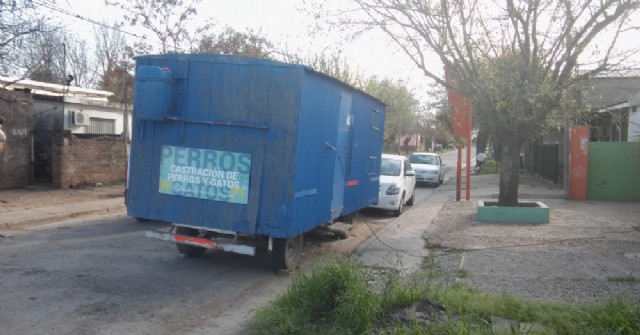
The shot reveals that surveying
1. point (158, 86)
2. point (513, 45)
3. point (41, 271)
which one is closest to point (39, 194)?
point (41, 271)

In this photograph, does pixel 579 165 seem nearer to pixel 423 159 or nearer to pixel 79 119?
pixel 423 159

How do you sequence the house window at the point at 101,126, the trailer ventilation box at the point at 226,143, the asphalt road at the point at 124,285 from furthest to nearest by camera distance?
the house window at the point at 101,126
the trailer ventilation box at the point at 226,143
the asphalt road at the point at 124,285

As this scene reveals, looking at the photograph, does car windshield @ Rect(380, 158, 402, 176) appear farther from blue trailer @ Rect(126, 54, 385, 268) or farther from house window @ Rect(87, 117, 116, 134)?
house window @ Rect(87, 117, 116, 134)

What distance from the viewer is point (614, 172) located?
19312 mm

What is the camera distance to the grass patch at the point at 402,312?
520cm

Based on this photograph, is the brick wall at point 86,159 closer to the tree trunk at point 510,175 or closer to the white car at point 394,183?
the white car at point 394,183

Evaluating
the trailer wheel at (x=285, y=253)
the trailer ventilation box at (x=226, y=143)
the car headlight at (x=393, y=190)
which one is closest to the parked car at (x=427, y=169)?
the car headlight at (x=393, y=190)

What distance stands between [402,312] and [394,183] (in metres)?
10.1

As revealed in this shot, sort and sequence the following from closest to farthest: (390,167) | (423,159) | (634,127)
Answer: (390,167) → (634,127) → (423,159)

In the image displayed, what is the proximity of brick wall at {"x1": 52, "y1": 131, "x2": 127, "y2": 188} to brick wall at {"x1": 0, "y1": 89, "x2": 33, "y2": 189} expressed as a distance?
36.6 inches

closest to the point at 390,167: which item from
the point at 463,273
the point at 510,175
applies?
the point at 510,175

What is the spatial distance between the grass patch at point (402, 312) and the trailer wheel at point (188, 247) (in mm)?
3053

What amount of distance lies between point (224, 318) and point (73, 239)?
5.76m

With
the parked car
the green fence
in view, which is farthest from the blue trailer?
the parked car
